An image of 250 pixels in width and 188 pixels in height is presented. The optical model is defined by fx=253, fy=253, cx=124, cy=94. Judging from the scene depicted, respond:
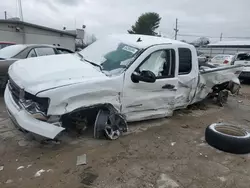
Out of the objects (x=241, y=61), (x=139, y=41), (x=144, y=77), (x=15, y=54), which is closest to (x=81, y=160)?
(x=144, y=77)

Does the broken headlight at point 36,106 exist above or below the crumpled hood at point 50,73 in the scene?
below

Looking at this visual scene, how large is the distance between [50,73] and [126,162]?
1775mm

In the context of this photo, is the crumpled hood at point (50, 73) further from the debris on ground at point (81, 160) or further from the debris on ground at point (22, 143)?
the debris on ground at point (81, 160)

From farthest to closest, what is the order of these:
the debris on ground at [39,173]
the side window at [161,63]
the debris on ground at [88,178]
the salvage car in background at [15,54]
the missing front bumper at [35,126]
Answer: the salvage car in background at [15,54], the side window at [161,63], the missing front bumper at [35,126], the debris on ground at [39,173], the debris on ground at [88,178]

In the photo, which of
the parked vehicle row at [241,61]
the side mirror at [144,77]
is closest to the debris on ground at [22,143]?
the side mirror at [144,77]

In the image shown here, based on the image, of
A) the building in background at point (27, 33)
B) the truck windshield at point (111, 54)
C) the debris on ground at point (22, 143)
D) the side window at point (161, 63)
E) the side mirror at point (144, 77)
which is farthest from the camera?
the building in background at point (27, 33)

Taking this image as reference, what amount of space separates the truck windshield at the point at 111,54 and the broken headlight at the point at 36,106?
52.8 inches

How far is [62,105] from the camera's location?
3.64 m

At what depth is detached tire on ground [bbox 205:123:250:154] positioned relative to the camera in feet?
13.7

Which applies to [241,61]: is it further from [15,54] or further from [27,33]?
[27,33]

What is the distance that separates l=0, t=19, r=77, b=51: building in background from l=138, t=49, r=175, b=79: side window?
672 inches

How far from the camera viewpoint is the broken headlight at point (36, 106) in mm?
3557

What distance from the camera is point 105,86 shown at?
4.11 metres

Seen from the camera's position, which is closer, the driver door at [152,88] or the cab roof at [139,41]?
the driver door at [152,88]
